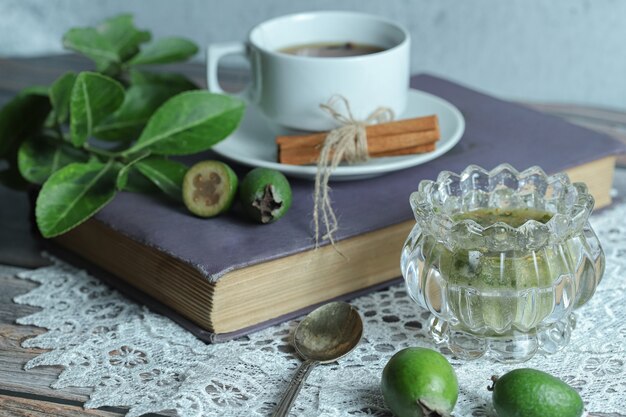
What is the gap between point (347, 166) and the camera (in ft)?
5.04

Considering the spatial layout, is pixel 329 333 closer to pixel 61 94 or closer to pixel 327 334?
pixel 327 334

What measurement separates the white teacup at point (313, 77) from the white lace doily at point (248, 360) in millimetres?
340

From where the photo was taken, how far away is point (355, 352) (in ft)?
4.05

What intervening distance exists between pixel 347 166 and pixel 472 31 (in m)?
1.12

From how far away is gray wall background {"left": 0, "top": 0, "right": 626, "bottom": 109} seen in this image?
2482 mm

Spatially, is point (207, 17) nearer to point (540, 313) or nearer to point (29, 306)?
point (29, 306)

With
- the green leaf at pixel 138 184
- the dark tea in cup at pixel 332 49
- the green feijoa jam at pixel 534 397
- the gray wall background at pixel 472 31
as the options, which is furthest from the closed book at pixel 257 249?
the gray wall background at pixel 472 31

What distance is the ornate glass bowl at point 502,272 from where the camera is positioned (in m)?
1.16

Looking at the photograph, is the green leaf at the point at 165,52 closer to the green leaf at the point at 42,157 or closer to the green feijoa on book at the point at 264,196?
the green leaf at the point at 42,157

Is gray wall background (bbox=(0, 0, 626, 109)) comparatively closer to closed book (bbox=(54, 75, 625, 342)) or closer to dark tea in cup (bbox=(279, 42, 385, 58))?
dark tea in cup (bbox=(279, 42, 385, 58))

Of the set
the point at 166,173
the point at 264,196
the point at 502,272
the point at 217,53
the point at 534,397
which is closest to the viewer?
the point at 534,397

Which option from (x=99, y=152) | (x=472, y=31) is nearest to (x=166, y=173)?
(x=99, y=152)

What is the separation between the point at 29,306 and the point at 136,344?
0.67 ft

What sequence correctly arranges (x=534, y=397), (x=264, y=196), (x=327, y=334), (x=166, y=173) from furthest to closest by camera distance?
(x=166, y=173), (x=264, y=196), (x=327, y=334), (x=534, y=397)
